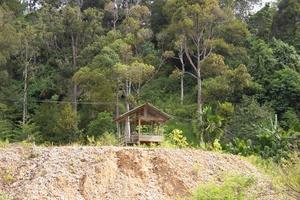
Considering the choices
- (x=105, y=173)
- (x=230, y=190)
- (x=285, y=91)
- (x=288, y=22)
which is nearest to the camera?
(x=230, y=190)

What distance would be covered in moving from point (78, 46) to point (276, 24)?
38.0 ft

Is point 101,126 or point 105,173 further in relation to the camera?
point 101,126

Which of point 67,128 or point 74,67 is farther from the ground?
point 74,67

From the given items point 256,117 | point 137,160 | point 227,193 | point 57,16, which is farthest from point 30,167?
point 57,16

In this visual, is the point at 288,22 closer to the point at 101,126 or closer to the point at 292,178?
the point at 101,126

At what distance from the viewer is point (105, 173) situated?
1080 cm

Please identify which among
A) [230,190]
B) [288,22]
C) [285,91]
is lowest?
[230,190]

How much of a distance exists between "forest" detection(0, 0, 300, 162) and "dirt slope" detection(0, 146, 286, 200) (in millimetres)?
11486

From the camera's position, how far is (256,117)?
26.6 m

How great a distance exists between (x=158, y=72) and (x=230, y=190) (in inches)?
1010

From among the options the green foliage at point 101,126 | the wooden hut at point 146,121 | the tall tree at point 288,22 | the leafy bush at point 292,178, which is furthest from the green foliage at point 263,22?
the leafy bush at point 292,178

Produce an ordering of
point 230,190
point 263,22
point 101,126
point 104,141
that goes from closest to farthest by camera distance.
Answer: point 230,190, point 104,141, point 101,126, point 263,22

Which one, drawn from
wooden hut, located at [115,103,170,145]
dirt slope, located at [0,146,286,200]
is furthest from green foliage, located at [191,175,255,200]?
wooden hut, located at [115,103,170,145]

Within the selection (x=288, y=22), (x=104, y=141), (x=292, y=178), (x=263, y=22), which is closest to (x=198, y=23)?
(x=288, y=22)
